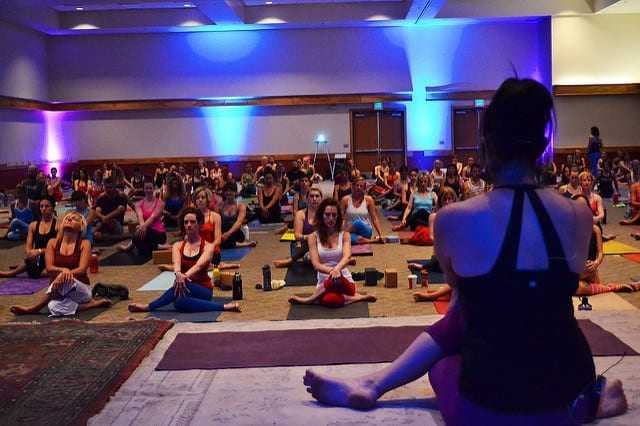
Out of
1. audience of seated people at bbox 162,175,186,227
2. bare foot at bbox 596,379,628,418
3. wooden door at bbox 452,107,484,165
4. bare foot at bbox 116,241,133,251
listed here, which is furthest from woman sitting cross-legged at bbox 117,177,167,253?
wooden door at bbox 452,107,484,165

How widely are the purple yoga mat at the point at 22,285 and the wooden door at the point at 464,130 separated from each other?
17.7 m

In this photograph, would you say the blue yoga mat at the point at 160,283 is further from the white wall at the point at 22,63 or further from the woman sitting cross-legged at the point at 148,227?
the white wall at the point at 22,63

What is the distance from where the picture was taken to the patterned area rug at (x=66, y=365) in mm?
3791

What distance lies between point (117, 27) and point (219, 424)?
20869mm

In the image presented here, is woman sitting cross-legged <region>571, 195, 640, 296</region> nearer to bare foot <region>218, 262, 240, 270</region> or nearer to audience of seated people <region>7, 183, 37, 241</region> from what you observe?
bare foot <region>218, 262, 240, 270</region>

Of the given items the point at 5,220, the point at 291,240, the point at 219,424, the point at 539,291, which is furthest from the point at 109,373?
the point at 5,220

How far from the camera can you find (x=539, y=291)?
2.03 m

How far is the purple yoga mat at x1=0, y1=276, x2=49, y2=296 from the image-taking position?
7.65m

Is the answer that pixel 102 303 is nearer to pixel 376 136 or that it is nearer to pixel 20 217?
pixel 20 217

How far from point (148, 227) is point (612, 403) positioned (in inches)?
304

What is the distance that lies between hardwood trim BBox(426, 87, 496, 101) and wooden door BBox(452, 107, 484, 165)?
14.7 inches

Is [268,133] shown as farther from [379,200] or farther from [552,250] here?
[552,250]

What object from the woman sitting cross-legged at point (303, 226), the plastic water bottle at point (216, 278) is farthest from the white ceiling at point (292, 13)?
the plastic water bottle at point (216, 278)

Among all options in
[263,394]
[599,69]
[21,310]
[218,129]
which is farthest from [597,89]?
[263,394]
